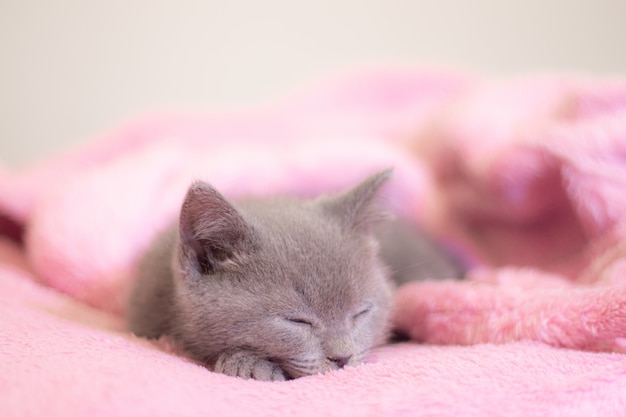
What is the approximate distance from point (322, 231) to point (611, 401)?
0.52 m

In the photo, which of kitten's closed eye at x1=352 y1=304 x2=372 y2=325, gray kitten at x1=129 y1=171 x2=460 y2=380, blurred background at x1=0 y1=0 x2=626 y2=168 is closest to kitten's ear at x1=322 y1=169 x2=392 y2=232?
gray kitten at x1=129 y1=171 x2=460 y2=380

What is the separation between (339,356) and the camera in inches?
34.8

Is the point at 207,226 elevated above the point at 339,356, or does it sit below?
above

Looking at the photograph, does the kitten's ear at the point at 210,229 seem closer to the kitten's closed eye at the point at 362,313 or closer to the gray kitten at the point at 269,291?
the gray kitten at the point at 269,291

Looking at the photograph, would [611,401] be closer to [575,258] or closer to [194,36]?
[575,258]

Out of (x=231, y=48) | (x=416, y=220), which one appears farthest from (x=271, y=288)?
(x=231, y=48)

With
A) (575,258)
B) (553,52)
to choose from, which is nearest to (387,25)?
(553,52)

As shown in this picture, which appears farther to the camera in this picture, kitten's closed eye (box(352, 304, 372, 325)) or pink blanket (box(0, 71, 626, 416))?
kitten's closed eye (box(352, 304, 372, 325))

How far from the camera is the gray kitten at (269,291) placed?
0.88 m

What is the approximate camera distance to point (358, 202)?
1032 millimetres

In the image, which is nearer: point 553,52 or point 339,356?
point 339,356

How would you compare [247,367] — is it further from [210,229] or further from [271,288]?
[210,229]

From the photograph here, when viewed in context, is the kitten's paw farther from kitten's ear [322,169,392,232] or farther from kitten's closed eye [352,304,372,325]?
kitten's ear [322,169,392,232]

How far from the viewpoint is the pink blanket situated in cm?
71
